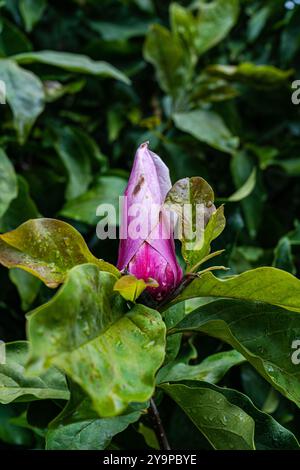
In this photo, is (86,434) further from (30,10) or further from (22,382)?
(30,10)

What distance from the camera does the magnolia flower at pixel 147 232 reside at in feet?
2.37

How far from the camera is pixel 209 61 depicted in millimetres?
1717

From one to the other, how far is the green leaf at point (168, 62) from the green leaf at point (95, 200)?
0.31 metres

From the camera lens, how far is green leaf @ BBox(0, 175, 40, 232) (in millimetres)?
1252

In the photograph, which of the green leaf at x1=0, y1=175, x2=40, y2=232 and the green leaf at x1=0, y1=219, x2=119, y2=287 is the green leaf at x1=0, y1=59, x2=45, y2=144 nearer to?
the green leaf at x1=0, y1=175, x2=40, y2=232

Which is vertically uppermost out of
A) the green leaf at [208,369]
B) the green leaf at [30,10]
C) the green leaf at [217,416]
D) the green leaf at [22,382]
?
the green leaf at [30,10]

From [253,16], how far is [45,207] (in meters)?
0.77

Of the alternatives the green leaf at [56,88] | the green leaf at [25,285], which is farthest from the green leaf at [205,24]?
the green leaf at [25,285]

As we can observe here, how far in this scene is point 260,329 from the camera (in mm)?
786

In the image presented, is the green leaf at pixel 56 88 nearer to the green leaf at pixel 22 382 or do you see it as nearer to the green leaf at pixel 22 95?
the green leaf at pixel 22 95

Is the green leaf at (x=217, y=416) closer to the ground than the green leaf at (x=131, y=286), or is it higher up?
closer to the ground

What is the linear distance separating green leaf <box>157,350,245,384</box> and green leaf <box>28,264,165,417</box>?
0.27m

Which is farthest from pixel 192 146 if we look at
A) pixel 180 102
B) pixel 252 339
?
pixel 252 339

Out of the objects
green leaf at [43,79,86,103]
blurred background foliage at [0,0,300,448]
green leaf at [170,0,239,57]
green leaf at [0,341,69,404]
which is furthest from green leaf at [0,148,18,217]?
green leaf at [170,0,239,57]
